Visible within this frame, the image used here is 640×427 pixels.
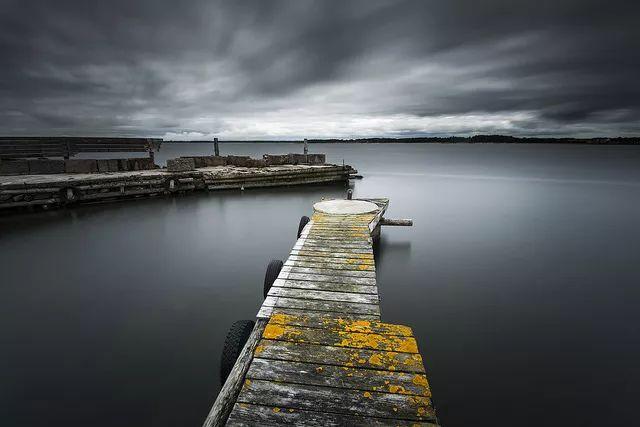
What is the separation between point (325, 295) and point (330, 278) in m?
0.56

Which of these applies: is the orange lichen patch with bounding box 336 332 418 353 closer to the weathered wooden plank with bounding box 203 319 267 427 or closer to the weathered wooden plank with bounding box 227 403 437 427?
the weathered wooden plank with bounding box 227 403 437 427

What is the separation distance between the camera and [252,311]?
6492mm

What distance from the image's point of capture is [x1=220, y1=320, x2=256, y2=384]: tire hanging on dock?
3.51 meters

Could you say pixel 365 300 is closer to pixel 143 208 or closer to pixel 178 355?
pixel 178 355

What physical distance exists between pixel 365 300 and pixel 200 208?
13.6 metres

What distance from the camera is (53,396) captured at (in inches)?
165

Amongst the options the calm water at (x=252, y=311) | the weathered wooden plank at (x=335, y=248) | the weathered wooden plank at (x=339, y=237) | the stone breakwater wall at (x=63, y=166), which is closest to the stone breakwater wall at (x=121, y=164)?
the stone breakwater wall at (x=63, y=166)

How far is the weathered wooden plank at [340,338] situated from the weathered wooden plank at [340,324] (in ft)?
0.20

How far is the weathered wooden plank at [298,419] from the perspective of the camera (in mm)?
2160

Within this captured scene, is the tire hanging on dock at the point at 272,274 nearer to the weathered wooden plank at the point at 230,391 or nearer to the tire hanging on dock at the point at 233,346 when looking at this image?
the tire hanging on dock at the point at 233,346

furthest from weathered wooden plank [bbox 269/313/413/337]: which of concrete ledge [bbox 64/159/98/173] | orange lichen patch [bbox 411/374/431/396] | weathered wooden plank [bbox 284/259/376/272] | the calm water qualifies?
concrete ledge [bbox 64/159/98/173]

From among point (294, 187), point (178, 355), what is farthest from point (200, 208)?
point (178, 355)

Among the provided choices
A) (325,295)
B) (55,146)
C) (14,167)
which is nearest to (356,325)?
(325,295)

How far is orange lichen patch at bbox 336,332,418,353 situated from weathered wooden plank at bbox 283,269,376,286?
141 centimetres
